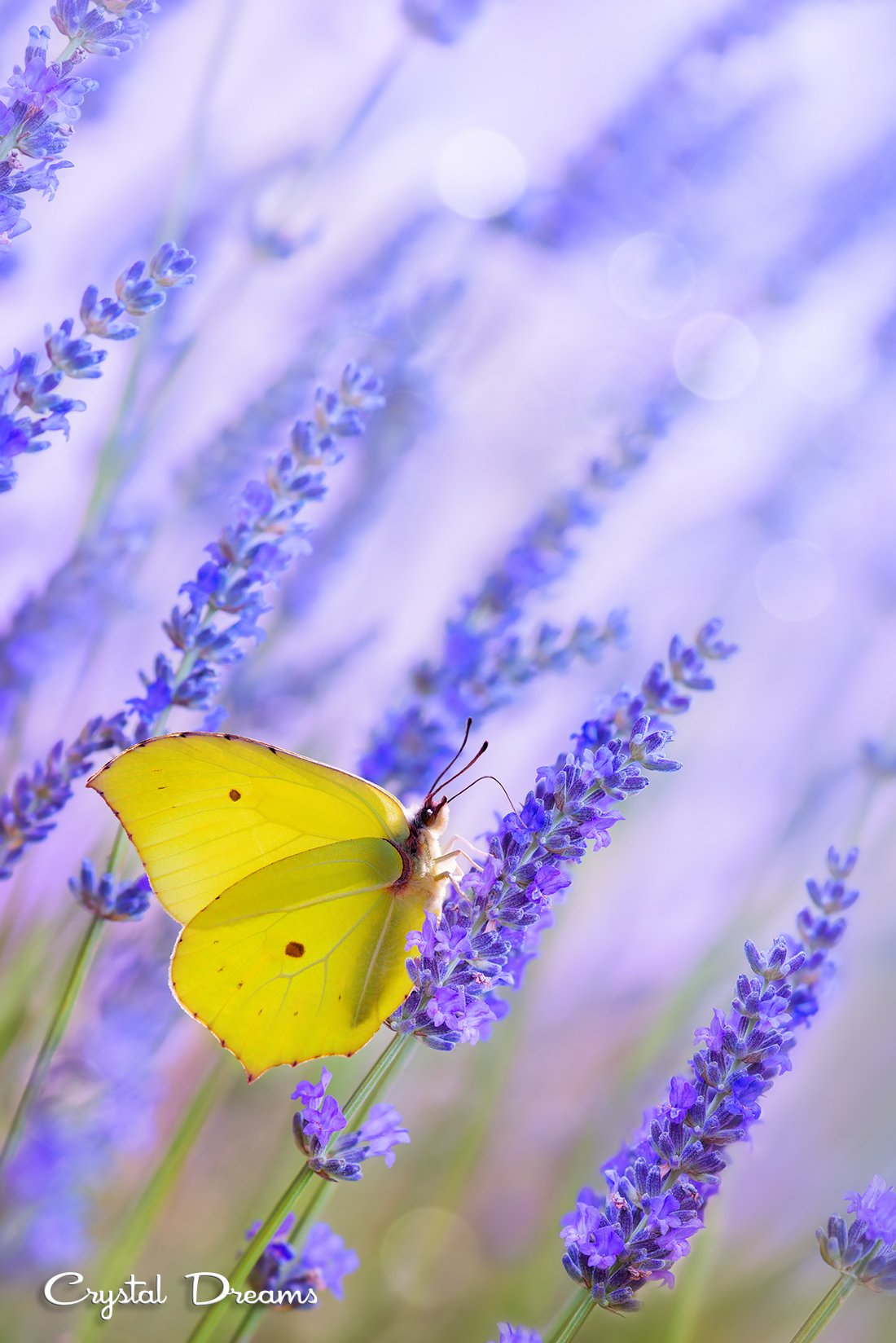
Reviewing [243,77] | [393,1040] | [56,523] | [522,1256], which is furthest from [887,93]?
[522,1256]

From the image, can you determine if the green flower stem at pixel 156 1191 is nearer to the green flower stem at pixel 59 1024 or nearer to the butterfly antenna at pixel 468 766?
the green flower stem at pixel 59 1024

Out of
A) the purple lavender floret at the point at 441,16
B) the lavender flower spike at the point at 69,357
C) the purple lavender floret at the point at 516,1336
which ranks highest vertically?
the purple lavender floret at the point at 441,16

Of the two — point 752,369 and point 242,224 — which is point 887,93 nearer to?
point 752,369

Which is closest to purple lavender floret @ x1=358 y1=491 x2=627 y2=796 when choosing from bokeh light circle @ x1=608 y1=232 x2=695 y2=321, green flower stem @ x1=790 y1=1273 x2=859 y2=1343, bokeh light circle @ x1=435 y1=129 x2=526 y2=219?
green flower stem @ x1=790 y1=1273 x2=859 y2=1343

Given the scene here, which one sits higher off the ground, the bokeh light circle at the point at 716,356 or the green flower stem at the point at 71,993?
the bokeh light circle at the point at 716,356

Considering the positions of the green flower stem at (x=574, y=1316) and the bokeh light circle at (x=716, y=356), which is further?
the bokeh light circle at (x=716, y=356)

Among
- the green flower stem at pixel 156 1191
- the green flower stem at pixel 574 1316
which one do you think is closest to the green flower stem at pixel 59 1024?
the green flower stem at pixel 156 1191

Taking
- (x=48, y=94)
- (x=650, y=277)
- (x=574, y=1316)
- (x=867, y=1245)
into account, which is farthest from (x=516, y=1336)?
(x=650, y=277)
